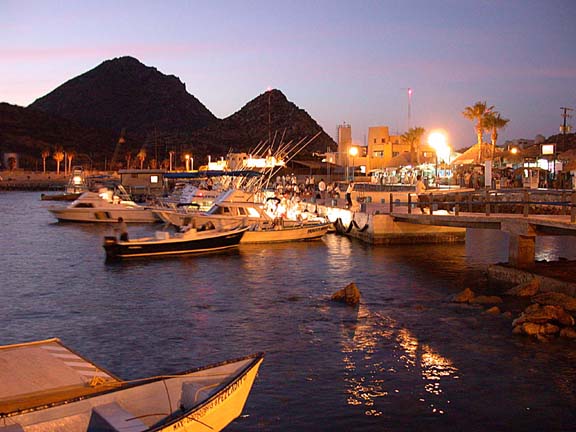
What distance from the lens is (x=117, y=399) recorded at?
28.8ft

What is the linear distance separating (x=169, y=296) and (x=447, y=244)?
19.1 meters

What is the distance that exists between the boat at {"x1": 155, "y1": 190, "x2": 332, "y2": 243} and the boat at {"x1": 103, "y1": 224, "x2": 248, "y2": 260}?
1.74 m

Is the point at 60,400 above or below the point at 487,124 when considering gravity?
below

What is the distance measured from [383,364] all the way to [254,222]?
2343 cm

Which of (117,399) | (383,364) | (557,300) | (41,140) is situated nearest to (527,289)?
(557,300)

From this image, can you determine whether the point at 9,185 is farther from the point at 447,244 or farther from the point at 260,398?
the point at 260,398

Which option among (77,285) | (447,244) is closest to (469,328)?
(77,285)

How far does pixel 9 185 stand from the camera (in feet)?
399

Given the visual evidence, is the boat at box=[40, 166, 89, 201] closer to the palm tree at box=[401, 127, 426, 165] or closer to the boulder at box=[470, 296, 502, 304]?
the palm tree at box=[401, 127, 426, 165]

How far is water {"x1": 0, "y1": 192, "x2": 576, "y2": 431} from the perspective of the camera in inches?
498

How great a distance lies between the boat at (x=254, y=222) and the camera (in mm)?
37469

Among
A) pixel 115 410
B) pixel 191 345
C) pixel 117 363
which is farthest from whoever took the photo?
pixel 191 345

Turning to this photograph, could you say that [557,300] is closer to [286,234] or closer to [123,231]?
[286,234]

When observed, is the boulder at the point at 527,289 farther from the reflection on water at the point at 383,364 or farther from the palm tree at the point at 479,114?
the palm tree at the point at 479,114
